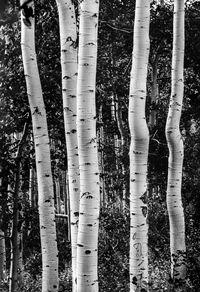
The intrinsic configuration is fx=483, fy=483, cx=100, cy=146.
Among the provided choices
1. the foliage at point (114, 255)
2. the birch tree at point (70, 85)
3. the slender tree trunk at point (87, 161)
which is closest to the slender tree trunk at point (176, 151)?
the foliage at point (114, 255)

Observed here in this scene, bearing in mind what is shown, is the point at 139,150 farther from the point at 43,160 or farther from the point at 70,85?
the point at 43,160

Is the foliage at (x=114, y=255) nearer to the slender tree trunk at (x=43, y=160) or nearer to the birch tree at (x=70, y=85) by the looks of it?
the slender tree trunk at (x=43, y=160)

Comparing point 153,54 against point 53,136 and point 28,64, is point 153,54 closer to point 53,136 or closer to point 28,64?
point 53,136

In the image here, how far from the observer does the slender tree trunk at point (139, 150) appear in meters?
5.32

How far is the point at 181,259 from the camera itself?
6.94m

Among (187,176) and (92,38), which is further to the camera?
(187,176)

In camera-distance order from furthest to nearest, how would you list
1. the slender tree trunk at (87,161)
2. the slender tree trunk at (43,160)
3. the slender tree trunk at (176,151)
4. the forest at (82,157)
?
the slender tree trunk at (176,151)
the slender tree trunk at (43,160)
the forest at (82,157)
the slender tree trunk at (87,161)

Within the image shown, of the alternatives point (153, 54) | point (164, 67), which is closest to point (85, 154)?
point (153, 54)

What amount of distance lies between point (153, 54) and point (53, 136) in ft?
30.6

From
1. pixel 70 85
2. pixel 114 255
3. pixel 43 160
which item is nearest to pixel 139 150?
pixel 70 85

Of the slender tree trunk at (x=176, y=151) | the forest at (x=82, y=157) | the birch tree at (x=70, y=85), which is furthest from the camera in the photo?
the slender tree trunk at (x=176, y=151)

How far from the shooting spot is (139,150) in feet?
17.7

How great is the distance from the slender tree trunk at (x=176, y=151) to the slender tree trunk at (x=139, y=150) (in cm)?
157

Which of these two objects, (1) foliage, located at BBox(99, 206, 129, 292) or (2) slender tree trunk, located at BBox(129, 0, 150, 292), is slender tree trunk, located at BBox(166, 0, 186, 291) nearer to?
(1) foliage, located at BBox(99, 206, 129, 292)
